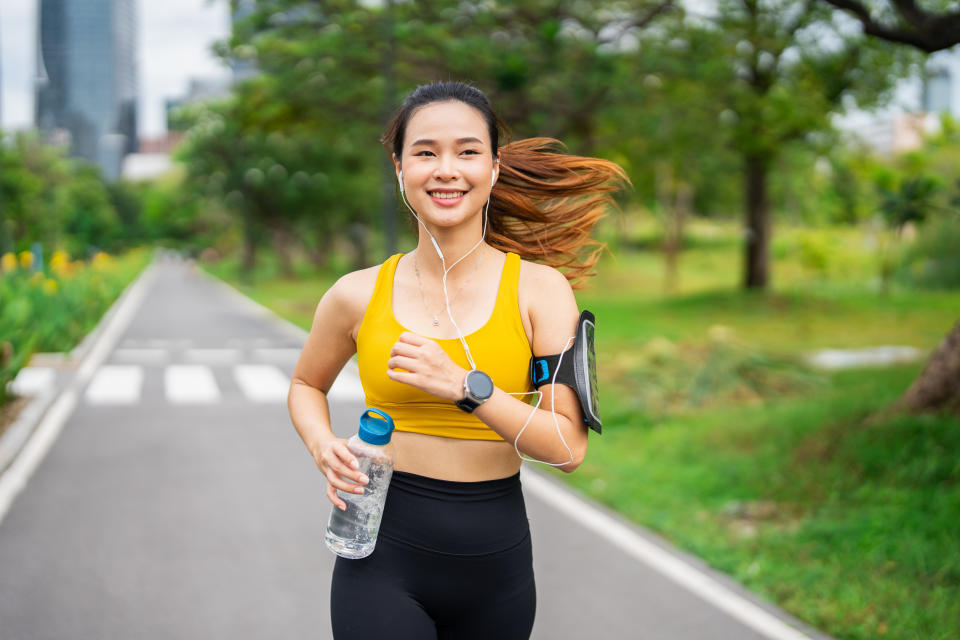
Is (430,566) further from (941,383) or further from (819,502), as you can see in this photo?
(941,383)

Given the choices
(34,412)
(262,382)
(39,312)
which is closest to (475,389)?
(34,412)

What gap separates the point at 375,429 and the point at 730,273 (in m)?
43.6

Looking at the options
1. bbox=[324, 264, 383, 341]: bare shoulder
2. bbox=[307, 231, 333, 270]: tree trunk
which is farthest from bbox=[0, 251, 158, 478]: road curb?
bbox=[307, 231, 333, 270]: tree trunk

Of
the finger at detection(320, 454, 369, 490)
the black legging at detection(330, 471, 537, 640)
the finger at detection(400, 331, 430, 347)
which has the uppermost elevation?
the finger at detection(400, 331, 430, 347)

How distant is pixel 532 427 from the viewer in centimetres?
200

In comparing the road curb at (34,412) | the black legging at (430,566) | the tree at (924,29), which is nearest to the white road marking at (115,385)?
the road curb at (34,412)

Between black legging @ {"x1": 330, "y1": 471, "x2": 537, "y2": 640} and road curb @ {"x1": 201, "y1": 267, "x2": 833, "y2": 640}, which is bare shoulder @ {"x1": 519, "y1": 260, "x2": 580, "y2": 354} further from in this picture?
road curb @ {"x1": 201, "y1": 267, "x2": 833, "y2": 640}

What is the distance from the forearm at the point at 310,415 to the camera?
229cm

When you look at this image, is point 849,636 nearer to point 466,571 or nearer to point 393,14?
point 466,571

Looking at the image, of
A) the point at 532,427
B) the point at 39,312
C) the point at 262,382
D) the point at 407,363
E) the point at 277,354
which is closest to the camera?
the point at 407,363

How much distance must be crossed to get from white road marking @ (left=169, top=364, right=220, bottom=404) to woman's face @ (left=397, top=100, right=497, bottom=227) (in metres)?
9.61

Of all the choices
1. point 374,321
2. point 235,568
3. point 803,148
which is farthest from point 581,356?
point 803,148

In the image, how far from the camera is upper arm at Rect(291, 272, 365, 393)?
92.0 inches

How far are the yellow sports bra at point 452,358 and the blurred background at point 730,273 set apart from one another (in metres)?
0.49
